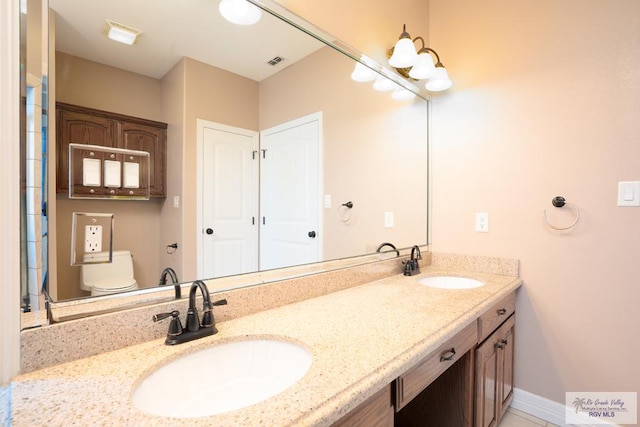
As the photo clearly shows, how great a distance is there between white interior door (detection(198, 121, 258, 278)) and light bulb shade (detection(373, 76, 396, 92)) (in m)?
0.97

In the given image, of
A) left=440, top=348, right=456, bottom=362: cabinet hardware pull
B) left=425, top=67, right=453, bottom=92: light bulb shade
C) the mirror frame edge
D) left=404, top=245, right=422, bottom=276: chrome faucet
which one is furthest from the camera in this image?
left=425, top=67, right=453, bottom=92: light bulb shade

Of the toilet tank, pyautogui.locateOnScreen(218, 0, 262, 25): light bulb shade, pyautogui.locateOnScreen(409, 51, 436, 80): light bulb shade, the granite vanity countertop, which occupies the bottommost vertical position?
the granite vanity countertop

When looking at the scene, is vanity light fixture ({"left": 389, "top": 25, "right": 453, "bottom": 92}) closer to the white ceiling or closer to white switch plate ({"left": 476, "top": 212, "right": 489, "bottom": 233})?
the white ceiling

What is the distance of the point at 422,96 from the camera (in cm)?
212

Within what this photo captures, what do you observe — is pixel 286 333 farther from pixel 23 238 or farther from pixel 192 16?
pixel 192 16

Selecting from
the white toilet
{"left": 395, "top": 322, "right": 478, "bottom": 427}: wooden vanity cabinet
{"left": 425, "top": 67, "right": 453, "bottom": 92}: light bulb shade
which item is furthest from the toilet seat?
{"left": 425, "top": 67, "right": 453, "bottom": 92}: light bulb shade

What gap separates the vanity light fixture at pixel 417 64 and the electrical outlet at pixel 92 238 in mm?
1659

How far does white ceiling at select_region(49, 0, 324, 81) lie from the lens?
31.7 inches

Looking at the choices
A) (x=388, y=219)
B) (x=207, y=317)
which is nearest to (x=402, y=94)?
(x=388, y=219)

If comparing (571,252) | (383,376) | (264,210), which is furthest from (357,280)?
(571,252)

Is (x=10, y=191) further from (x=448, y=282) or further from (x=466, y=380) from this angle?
(x=448, y=282)

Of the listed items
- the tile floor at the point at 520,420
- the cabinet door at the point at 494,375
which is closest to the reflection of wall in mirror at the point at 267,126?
the cabinet door at the point at 494,375

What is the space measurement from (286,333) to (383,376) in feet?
1.07

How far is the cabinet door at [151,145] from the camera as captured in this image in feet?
2.95
